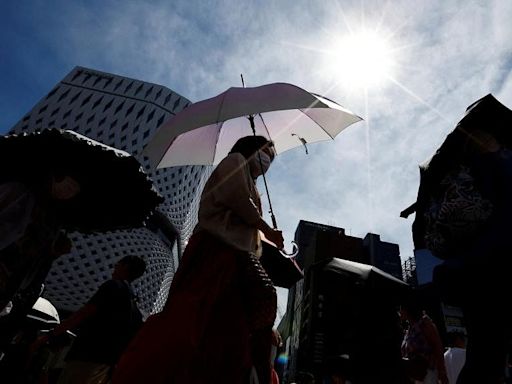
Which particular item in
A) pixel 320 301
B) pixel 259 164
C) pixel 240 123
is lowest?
pixel 259 164

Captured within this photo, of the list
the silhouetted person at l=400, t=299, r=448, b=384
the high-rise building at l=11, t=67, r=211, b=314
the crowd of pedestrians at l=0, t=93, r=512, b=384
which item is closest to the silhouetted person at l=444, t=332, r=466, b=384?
the silhouetted person at l=400, t=299, r=448, b=384

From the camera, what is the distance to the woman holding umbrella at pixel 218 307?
1391mm

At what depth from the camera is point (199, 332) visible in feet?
4.77

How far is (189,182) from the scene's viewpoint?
2418 inches

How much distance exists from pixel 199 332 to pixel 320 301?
4392cm

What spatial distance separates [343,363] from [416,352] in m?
0.90

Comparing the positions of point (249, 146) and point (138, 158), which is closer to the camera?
point (249, 146)

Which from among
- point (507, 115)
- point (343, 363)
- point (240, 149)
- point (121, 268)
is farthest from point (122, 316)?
point (507, 115)

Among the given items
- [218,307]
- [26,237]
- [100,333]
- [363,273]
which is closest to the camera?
[218,307]

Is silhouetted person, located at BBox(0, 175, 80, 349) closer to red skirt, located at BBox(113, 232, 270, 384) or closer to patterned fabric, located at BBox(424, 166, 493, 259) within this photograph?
red skirt, located at BBox(113, 232, 270, 384)

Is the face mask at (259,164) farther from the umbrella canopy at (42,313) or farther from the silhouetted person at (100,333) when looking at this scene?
the umbrella canopy at (42,313)

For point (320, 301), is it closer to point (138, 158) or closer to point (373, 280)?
point (138, 158)

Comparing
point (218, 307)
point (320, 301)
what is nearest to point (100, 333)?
point (218, 307)

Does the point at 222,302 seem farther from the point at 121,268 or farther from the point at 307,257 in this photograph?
the point at 307,257
